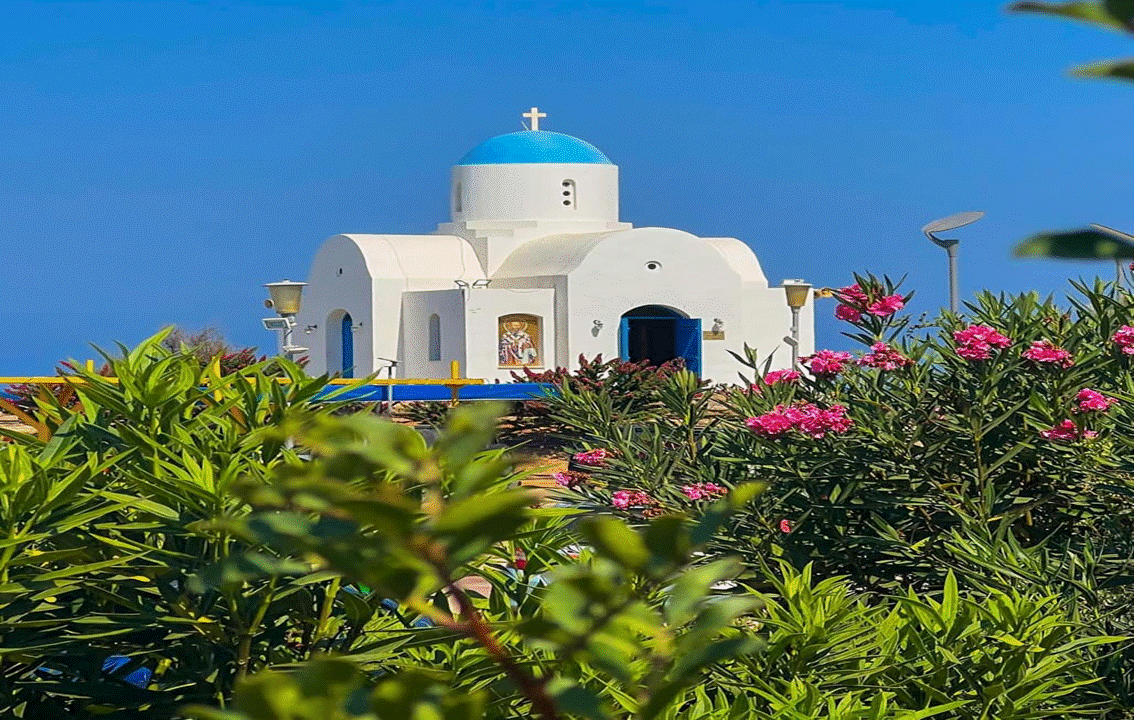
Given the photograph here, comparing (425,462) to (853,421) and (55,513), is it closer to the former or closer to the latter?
(55,513)

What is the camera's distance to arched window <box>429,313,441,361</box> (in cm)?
2791

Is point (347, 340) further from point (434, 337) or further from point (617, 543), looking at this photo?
point (617, 543)

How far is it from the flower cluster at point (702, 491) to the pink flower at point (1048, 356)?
1229mm

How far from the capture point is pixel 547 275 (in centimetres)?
2794

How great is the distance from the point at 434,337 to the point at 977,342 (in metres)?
23.0

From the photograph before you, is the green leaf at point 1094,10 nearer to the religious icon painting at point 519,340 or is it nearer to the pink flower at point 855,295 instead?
the pink flower at point 855,295

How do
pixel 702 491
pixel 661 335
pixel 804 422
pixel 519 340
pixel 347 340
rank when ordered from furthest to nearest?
pixel 347 340 < pixel 661 335 < pixel 519 340 < pixel 702 491 < pixel 804 422

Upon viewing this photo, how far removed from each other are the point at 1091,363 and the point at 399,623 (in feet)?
11.3

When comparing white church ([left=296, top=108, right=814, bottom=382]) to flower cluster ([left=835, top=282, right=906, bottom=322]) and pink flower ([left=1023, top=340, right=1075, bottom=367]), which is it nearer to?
flower cluster ([left=835, top=282, right=906, bottom=322])

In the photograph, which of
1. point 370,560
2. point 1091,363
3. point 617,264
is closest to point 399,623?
point 370,560

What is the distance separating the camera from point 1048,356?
215 inches

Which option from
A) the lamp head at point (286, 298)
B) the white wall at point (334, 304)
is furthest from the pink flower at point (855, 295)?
the white wall at point (334, 304)

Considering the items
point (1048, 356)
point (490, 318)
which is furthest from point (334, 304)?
point (1048, 356)

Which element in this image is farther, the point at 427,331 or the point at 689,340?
the point at 427,331
